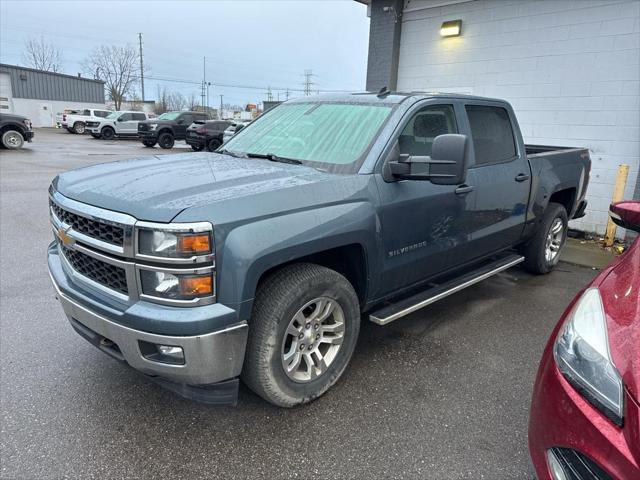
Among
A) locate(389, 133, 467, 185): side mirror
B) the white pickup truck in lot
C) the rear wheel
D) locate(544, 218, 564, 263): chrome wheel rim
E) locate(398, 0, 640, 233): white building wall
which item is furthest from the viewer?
the white pickup truck in lot

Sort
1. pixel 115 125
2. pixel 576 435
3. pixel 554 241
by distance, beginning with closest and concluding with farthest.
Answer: pixel 576 435
pixel 554 241
pixel 115 125

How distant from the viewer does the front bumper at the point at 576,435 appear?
135 centimetres

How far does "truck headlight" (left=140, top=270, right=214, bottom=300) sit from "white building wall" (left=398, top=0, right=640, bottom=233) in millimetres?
7061

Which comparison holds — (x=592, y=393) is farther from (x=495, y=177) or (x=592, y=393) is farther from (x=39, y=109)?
(x=39, y=109)

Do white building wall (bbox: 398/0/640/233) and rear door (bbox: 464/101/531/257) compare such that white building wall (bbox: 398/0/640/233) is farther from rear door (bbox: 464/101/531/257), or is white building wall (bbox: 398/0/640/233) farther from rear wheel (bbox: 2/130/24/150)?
rear wheel (bbox: 2/130/24/150)

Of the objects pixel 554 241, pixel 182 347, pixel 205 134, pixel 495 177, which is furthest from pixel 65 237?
pixel 205 134

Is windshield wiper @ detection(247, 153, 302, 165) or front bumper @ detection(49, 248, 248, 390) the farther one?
windshield wiper @ detection(247, 153, 302, 165)

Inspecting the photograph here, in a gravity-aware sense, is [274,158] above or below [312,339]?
above

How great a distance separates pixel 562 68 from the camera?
7.23 meters

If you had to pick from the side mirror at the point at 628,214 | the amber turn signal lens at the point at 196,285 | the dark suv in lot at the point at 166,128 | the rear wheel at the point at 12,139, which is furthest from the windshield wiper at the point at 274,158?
the dark suv in lot at the point at 166,128

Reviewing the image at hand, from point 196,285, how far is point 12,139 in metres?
20.4

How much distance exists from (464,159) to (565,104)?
5.77 meters

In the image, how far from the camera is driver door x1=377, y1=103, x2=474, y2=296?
9.82 feet

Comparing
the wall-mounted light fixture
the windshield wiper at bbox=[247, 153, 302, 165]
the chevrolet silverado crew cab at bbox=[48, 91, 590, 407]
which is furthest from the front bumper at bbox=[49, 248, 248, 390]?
the wall-mounted light fixture
